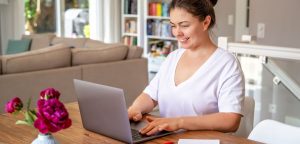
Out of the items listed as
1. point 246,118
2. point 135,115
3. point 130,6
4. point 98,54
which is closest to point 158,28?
point 130,6

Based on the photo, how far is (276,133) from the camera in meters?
1.66

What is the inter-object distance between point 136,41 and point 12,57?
4336 mm

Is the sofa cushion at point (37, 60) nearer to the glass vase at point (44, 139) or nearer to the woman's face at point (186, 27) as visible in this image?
the woman's face at point (186, 27)

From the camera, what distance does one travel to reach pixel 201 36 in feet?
6.21

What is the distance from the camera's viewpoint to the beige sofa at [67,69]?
3502mm

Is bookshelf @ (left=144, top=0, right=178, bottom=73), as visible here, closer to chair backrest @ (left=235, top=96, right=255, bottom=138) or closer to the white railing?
the white railing

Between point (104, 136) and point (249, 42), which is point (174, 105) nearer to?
point (104, 136)

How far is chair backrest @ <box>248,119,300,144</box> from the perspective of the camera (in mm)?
1604

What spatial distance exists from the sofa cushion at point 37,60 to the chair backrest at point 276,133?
2356 mm

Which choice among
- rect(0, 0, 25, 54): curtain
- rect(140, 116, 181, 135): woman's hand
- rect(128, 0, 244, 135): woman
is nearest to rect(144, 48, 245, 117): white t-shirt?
rect(128, 0, 244, 135): woman

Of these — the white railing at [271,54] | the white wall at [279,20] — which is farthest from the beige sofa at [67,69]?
the white wall at [279,20]

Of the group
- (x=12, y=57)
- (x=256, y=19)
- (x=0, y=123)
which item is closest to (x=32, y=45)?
(x=12, y=57)

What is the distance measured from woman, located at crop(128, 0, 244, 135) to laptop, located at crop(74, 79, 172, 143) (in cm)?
18

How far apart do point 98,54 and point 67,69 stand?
1.40 feet
